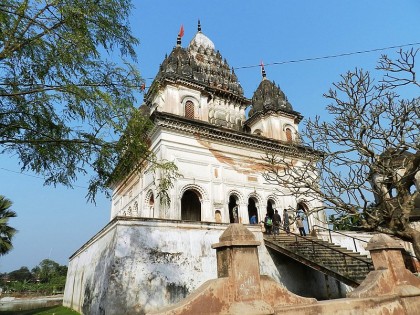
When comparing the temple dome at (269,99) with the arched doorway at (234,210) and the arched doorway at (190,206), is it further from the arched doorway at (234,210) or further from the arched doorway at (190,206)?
the arched doorway at (190,206)

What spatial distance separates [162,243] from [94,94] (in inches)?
261

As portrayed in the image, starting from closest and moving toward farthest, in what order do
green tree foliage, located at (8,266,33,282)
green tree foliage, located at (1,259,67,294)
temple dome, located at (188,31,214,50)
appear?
temple dome, located at (188,31,214,50), green tree foliage, located at (1,259,67,294), green tree foliage, located at (8,266,33,282)

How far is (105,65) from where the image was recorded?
5.98 metres

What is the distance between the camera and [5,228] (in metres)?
20.1

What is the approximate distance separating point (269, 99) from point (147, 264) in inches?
770

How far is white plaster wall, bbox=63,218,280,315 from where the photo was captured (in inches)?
360

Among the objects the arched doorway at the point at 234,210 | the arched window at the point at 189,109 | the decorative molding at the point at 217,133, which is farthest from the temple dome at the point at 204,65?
the arched doorway at the point at 234,210

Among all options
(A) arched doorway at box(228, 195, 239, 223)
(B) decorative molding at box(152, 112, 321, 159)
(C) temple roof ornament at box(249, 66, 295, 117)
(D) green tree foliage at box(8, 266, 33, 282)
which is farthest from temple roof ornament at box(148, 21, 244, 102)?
(D) green tree foliage at box(8, 266, 33, 282)

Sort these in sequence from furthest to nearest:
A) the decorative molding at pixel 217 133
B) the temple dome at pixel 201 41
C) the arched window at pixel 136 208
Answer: the temple dome at pixel 201 41 < the arched window at pixel 136 208 < the decorative molding at pixel 217 133

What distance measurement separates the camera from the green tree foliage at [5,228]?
770 inches

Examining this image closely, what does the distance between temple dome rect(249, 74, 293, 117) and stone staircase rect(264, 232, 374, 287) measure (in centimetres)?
1375

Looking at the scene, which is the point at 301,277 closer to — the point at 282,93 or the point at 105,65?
the point at 105,65

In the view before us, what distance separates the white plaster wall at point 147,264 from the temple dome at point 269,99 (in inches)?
618

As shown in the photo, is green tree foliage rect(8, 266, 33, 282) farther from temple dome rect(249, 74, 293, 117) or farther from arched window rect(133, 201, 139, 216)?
temple dome rect(249, 74, 293, 117)
